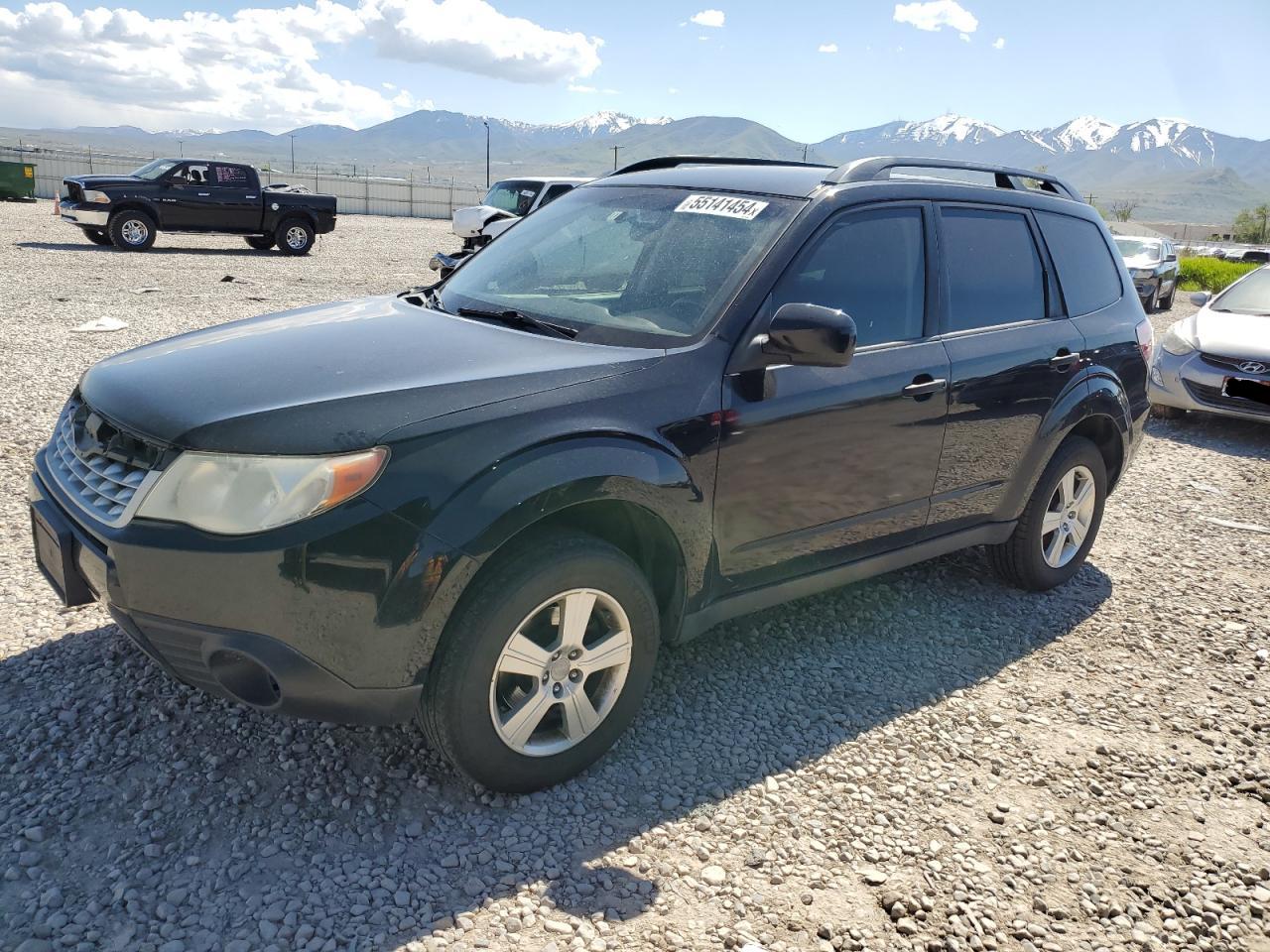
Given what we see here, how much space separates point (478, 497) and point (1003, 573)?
3.14 meters

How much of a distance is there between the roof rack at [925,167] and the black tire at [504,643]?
5.76 feet

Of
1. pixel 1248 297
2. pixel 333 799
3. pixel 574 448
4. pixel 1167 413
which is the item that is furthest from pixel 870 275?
pixel 1248 297

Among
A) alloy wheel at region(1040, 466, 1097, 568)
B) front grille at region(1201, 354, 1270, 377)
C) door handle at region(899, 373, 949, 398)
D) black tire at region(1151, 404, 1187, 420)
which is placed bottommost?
black tire at region(1151, 404, 1187, 420)

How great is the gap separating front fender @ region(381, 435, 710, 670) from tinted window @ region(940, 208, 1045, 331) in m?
1.66

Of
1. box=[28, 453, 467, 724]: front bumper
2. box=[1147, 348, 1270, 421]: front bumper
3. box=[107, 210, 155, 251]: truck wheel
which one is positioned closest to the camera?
box=[28, 453, 467, 724]: front bumper

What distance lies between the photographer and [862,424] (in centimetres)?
361

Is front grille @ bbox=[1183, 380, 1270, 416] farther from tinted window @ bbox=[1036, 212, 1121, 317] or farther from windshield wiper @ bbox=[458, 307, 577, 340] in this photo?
windshield wiper @ bbox=[458, 307, 577, 340]

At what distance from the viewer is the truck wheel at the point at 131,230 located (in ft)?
59.7

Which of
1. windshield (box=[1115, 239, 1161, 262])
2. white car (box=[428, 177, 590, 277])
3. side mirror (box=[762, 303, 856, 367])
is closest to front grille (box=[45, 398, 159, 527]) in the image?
side mirror (box=[762, 303, 856, 367])

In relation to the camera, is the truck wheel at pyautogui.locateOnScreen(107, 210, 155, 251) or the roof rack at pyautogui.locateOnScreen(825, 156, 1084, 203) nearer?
the roof rack at pyautogui.locateOnScreen(825, 156, 1084, 203)

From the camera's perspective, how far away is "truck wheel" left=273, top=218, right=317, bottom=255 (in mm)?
19922

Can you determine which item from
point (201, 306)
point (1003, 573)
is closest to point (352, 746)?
point (1003, 573)

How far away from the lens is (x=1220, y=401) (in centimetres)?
878

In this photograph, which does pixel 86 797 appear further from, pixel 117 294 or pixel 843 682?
pixel 117 294
